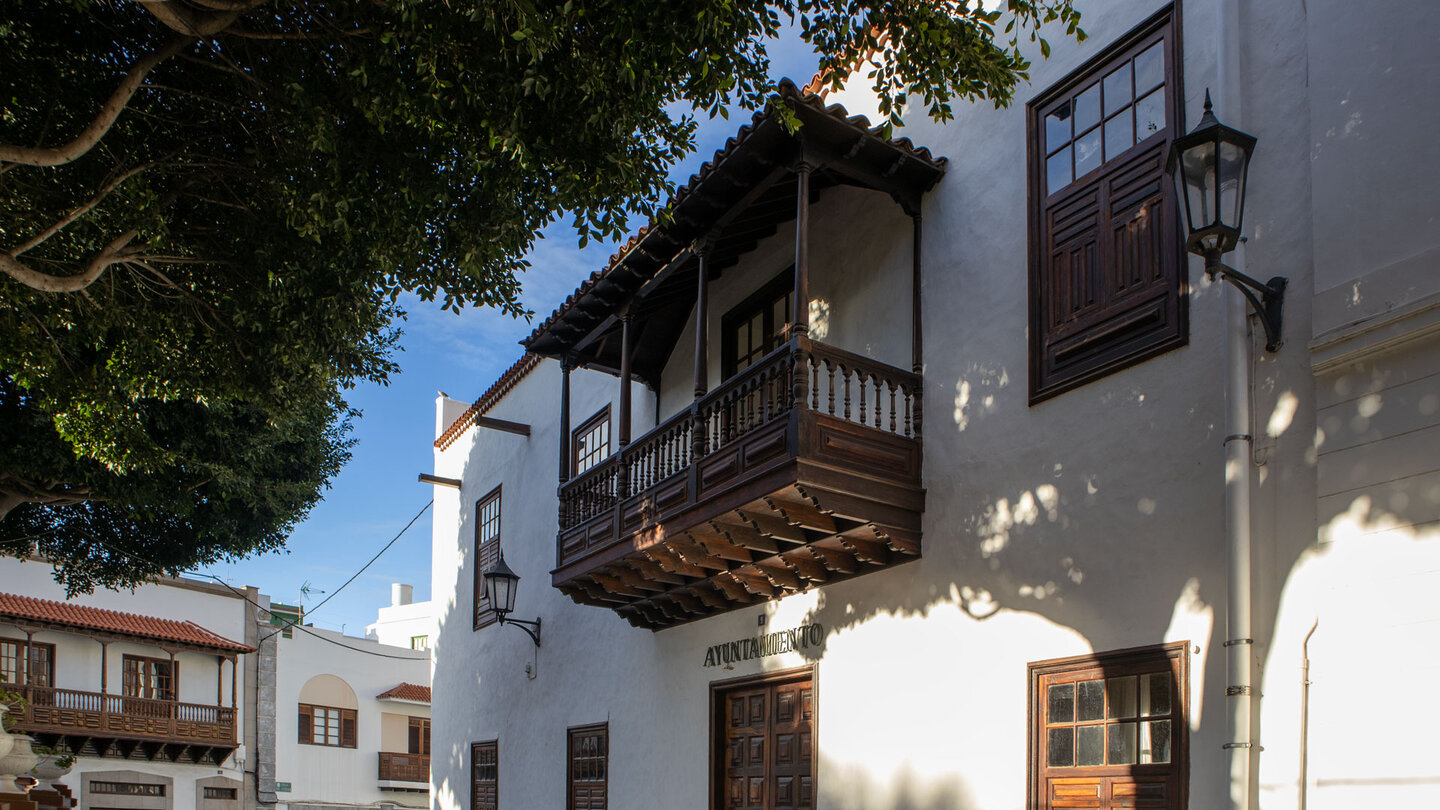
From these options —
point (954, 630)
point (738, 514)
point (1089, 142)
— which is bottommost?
point (954, 630)

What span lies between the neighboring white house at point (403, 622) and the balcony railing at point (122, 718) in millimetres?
22987

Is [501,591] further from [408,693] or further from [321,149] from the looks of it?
[408,693]

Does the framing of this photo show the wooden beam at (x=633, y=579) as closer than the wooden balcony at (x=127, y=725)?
Yes

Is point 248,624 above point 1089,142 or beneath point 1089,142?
beneath

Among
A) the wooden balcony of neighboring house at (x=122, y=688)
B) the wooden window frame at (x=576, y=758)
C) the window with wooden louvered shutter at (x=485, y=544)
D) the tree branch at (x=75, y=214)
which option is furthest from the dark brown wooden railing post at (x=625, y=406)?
the wooden balcony of neighboring house at (x=122, y=688)

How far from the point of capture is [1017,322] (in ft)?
26.8

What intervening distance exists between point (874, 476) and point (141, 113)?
221 inches

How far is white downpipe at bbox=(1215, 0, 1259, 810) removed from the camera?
595 centimetres

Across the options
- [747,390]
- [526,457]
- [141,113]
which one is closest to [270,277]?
[141,113]

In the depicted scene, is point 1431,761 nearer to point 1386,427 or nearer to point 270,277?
point 1386,427

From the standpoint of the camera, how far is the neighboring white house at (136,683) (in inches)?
1050

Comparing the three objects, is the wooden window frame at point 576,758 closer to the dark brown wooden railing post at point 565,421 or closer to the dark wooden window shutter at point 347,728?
the dark brown wooden railing post at point 565,421

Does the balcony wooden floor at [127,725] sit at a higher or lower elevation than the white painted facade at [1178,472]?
lower

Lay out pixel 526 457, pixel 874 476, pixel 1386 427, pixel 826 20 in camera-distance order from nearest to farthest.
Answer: pixel 1386 427 → pixel 826 20 → pixel 874 476 → pixel 526 457
